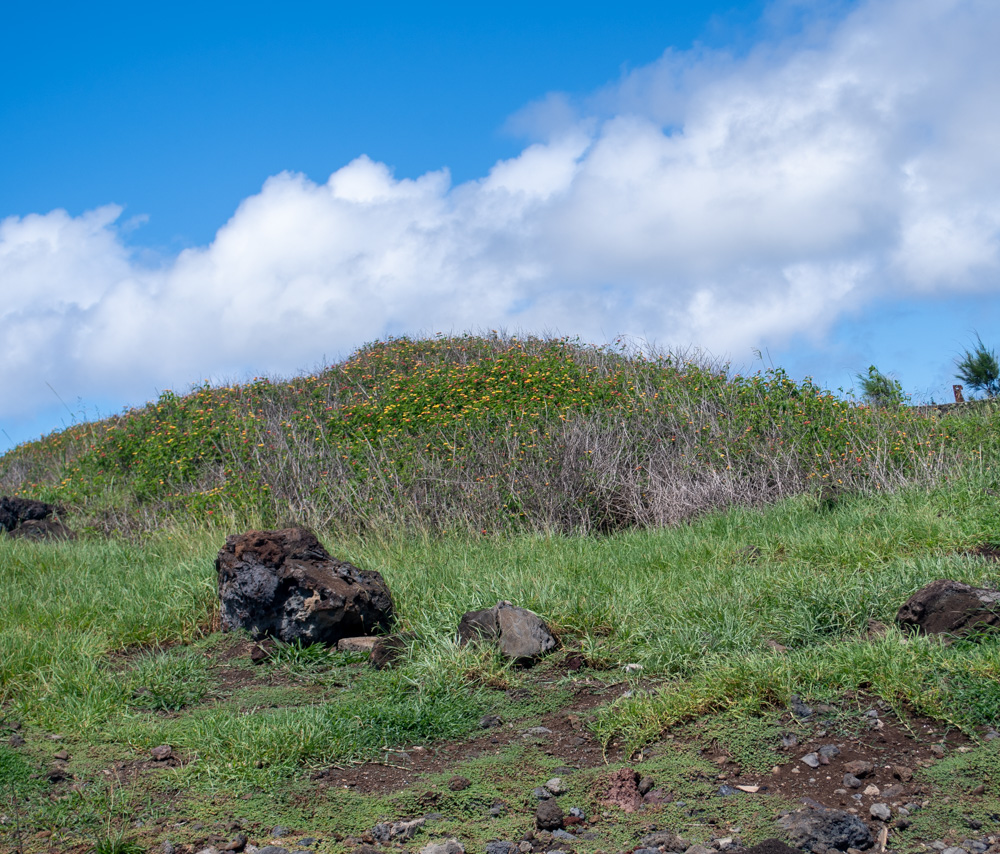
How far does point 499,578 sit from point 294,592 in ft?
4.42

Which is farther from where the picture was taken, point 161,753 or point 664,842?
point 161,753

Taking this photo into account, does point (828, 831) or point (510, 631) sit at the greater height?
point (510, 631)

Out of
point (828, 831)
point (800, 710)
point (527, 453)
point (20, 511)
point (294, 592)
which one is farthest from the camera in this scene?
point (20, 511)

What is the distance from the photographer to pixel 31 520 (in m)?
10.8

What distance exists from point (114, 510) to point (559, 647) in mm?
8589

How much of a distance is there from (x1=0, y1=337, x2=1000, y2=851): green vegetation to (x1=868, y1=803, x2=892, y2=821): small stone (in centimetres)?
41

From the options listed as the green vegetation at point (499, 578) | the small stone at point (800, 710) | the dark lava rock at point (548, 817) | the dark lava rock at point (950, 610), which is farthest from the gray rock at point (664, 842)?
the dark lava rock at point (950, 610)

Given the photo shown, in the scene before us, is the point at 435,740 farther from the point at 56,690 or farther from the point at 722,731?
the point at 56,690

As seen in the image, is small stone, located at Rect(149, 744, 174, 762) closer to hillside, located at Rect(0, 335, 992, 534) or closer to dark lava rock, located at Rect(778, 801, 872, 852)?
dark lava rock, located at Rect(778, 801, 872, 852)

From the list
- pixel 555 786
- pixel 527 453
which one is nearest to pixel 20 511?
pixel 527 453

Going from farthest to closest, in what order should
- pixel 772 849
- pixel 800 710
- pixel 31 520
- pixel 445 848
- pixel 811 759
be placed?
pixel 31 520, pixel 800 710, pixel 811 759, pixel 445 848, pixel 772 849

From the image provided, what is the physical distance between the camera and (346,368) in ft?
49.3

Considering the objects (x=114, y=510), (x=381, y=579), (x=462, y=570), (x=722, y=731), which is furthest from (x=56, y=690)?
(x=114, y=510)

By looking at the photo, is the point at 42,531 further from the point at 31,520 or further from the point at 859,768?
the point at 859,768
